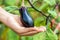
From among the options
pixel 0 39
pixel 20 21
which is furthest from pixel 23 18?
pixel 0 39

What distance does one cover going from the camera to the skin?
47.6 inches

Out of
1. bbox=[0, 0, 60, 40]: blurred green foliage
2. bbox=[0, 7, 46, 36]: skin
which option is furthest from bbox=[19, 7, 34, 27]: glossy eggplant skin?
bbox=[0, 0, 60, 40]: blurred green foliage

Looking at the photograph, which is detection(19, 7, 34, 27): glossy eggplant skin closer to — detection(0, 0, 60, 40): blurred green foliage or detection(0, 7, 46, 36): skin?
detection(0, 7, 46, 36): skin

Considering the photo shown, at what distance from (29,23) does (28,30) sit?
17 centimetres

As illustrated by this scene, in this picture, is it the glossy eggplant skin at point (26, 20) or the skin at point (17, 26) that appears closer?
the skin at point (17, 26)

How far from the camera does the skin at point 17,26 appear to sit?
1.21 metres

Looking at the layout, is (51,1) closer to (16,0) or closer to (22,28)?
(22,28)

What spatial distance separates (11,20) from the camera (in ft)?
4.71

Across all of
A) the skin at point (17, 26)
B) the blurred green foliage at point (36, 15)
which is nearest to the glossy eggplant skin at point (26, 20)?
the skin at point (17, 26)

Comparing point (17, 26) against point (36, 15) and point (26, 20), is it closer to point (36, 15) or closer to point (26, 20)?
point (26, 20)

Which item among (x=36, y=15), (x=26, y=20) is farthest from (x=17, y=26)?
(x=36, y=15)

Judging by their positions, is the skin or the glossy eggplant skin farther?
the glossy eggplant skin

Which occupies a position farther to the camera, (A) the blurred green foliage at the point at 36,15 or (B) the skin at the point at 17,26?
(A) the blurred green foliage at the point at 36,15

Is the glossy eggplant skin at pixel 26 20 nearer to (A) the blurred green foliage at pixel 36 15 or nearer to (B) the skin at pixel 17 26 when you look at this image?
(B) the skin at pixel 17 26
